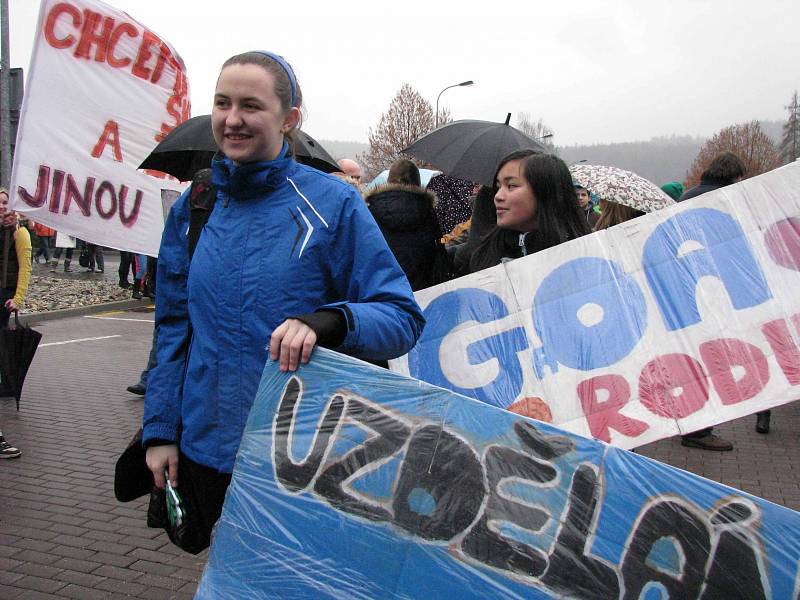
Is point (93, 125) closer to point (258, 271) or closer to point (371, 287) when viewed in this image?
point (258, 271)

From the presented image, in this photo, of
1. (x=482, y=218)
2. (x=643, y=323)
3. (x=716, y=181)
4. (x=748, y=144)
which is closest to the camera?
(x=643, y=323)

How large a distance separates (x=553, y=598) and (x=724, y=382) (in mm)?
2101

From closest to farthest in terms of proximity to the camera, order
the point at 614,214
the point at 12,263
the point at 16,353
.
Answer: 1. the point at 614,214
2. the point at 16,353
3. the point at 12,263

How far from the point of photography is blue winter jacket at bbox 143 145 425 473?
1.85 meters

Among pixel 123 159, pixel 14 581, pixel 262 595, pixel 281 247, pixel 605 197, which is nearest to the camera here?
pixel 262 595

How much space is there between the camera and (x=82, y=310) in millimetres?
15758

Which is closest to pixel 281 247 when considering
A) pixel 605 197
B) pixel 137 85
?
pixel 605 197

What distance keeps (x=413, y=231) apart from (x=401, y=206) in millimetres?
142

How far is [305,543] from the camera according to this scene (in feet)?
5.67

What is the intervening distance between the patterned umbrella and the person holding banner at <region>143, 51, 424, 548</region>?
2.86m

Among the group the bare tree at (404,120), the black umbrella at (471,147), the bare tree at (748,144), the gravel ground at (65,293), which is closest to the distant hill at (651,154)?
the bare tree at (748,144)

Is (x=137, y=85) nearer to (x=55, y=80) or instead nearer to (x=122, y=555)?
(x=55, y=80)

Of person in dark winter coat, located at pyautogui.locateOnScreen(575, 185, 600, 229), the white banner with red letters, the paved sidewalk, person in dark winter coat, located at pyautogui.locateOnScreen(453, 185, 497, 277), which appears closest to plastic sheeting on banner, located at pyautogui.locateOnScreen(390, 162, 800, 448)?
person in dark winter coat, located at pyautogui.locateOnScreen(453, 185, 497, 277)

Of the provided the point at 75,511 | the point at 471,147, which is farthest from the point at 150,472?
the point at 471,147
